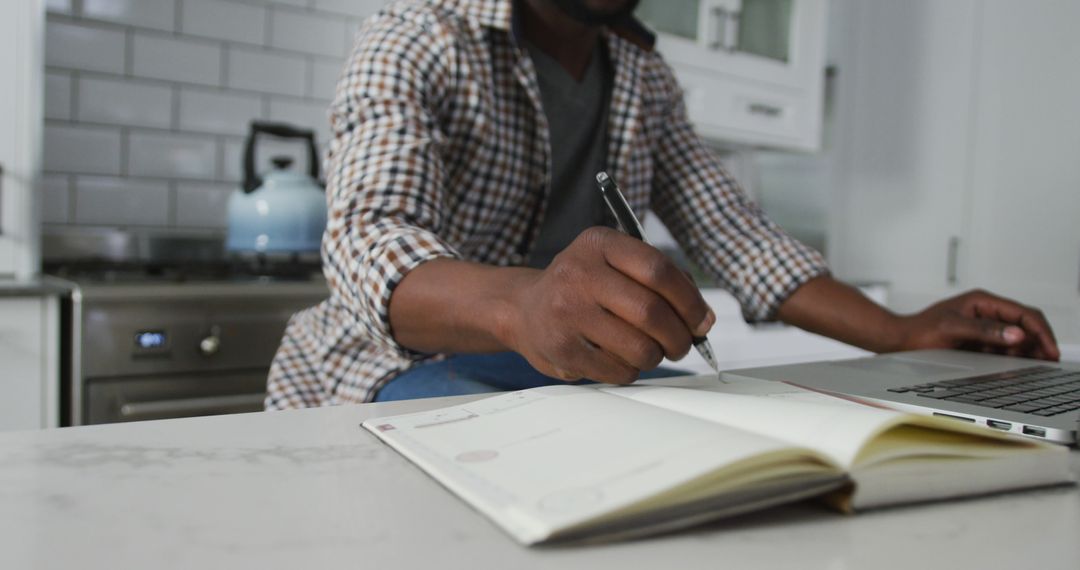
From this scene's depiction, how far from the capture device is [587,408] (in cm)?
42

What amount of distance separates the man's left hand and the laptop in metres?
0.04

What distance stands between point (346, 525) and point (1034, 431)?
391 mm

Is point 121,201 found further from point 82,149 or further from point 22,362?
point 22,362

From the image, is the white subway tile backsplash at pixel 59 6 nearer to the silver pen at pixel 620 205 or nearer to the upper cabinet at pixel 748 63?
the upper cabinet at pixel 748 63

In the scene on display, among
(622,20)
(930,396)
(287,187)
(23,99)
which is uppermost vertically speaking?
(622,20)

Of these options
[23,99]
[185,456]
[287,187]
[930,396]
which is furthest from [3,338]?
[930,396]

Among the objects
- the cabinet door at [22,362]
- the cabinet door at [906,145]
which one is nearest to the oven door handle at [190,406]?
the cabinet door at [22,362]

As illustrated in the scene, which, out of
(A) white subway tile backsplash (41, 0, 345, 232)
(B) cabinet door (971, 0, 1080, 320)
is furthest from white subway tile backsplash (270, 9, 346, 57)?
(B) cabinet door (971, 0, 1080, 320)

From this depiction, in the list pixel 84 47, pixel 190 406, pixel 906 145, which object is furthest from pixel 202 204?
pixel 906 145

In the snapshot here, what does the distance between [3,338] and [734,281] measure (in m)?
0.98

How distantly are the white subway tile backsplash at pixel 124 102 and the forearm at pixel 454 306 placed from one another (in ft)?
3.91

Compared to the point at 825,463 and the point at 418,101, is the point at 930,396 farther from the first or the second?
the point at 418,101

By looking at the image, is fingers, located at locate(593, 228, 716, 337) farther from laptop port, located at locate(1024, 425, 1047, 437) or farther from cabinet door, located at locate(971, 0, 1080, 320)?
cabinet door, located at locate(971, 0, 1080, 320)

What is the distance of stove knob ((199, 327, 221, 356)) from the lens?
49.4 inches
